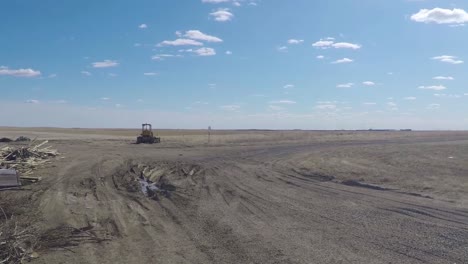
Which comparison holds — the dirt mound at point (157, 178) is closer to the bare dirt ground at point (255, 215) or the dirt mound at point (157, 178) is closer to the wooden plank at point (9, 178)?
the bare dirt ground at point (255, 215)

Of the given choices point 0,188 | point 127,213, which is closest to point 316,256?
point 127,213

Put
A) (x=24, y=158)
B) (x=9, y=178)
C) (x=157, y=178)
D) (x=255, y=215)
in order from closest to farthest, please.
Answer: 1. (x=255, y=215)
2. (x=9, y=178)
3. (x=157, y=178)
4. (x=24, y=158)

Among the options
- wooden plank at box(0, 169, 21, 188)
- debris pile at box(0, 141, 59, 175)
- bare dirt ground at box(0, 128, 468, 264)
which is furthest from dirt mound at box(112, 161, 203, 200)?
debris pile at box(0, 141, 59, 175)

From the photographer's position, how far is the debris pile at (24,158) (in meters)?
22.6

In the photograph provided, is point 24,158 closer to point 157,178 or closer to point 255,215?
point 157,178

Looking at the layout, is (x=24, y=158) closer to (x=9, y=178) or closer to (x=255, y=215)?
(x=9, y=178)

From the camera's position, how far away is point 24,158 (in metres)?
26.3

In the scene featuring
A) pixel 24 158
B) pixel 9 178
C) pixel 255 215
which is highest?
pixel 24 158

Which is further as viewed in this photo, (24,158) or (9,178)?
(24,158)

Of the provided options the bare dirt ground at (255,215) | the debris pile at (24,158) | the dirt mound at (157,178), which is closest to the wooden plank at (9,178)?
the bare dirt ground at (255,215)

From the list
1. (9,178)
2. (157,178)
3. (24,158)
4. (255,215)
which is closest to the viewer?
(255,215)

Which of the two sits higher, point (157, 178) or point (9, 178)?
point (9, 178)

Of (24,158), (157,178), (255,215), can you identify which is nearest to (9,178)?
(157,178)

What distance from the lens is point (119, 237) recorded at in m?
10.9
